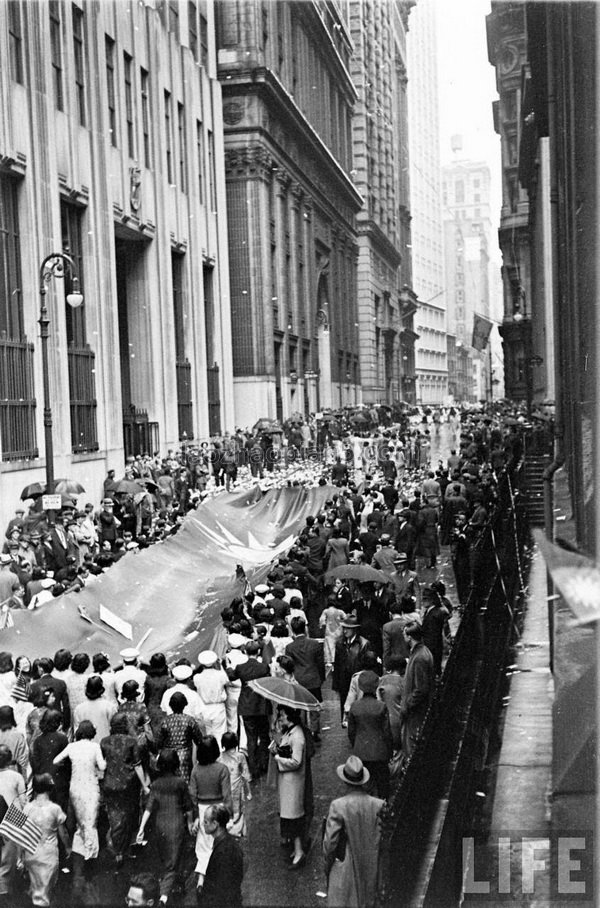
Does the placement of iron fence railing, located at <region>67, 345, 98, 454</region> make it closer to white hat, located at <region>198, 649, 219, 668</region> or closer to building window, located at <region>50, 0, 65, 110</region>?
building window, located at <region>50, 0, 65, 110</region>

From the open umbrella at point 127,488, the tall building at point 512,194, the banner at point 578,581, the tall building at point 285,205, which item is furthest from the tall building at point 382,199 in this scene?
the banner at point 578,581

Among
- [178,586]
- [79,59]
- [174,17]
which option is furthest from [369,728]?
[174,17]

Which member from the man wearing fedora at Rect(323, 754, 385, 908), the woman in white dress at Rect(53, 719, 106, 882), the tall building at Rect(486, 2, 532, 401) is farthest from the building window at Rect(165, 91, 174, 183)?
the tall building at Rect(486, 2, 532, 401)

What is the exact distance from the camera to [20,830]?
313 inches

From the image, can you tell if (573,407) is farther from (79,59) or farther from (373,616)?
(79,59)

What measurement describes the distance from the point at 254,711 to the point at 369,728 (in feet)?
4.98

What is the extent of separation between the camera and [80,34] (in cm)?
3031

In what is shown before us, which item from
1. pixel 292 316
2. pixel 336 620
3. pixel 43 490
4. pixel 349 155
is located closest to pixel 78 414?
pixel 43 490

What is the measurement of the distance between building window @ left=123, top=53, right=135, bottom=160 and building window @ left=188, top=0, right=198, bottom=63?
9829 millimetres

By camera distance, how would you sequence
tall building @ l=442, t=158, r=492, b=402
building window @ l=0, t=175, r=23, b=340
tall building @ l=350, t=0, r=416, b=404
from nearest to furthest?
building window @ l=0, t=175, r=23, b=340 < tall building @ l=350, t=0, r=416, b=404 < tall building @ l=442, t=158, r=492, b=402

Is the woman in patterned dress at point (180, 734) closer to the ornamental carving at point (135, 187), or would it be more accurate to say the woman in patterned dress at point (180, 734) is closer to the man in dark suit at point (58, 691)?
Result: the man in dark suit at point (58, 691)

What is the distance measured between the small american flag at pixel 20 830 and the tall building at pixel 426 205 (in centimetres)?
11420

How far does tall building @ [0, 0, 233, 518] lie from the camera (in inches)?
1008

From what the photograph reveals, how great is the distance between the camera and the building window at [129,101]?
34469 mm
